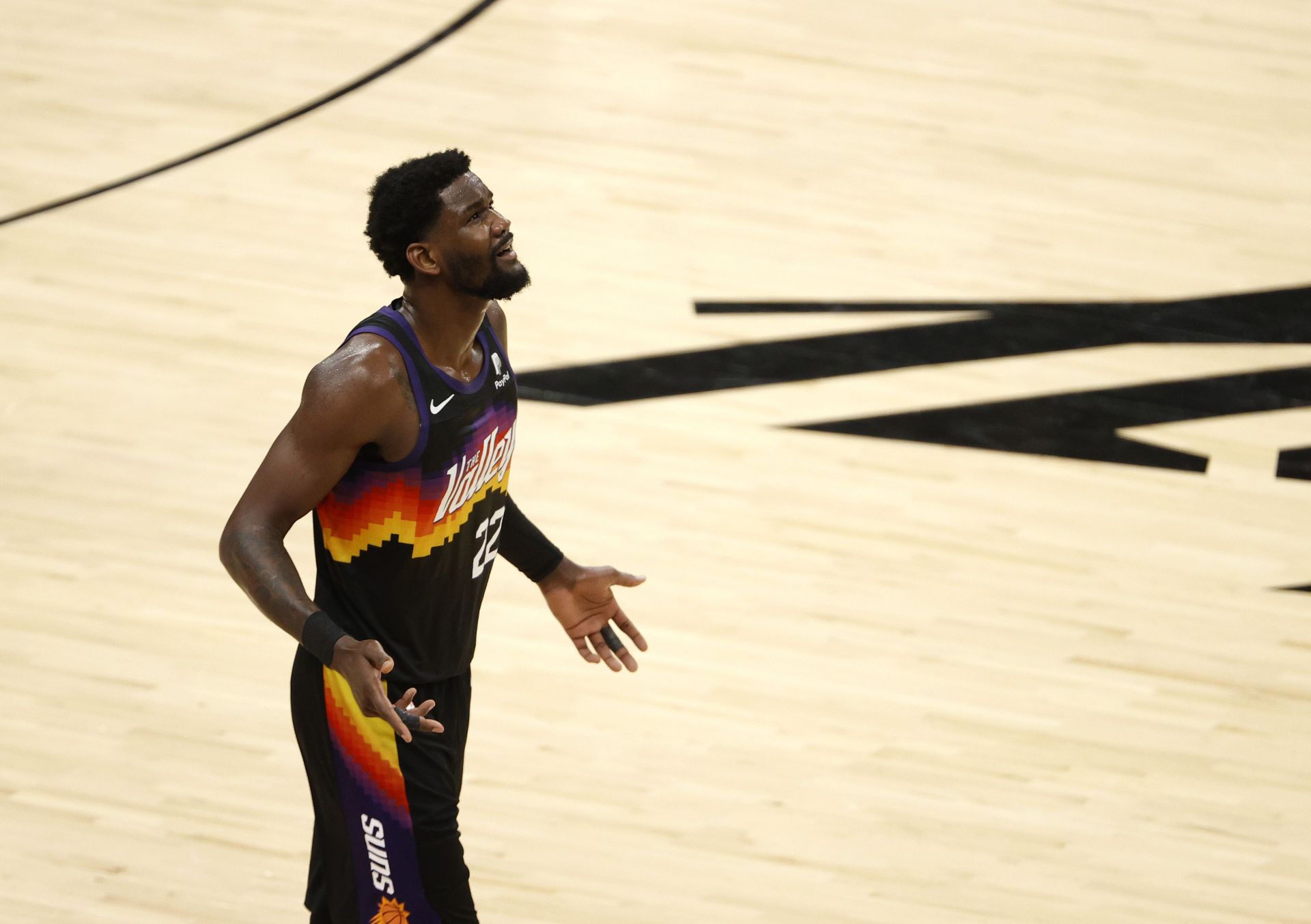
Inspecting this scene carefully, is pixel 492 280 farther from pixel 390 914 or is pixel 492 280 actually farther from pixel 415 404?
pixel 390 914

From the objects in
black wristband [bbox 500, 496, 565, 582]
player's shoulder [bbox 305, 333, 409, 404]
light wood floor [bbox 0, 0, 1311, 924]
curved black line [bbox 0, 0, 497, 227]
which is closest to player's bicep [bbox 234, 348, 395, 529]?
player's shoulder [bbox 305, 333, 409, 404]

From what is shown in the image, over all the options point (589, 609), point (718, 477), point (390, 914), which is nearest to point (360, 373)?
point (589, 609)

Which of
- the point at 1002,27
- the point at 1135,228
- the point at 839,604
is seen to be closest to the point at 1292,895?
the point at 839,604

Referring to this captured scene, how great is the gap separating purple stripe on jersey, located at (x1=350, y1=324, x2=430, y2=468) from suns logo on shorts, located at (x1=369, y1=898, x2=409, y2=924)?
0.66 m

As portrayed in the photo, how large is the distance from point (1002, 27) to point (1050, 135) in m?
1.06

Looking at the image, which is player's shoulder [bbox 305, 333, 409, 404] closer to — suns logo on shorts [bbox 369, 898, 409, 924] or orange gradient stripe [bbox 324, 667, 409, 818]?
orange gradient stripe [bbox 324, 667, 409, 818]

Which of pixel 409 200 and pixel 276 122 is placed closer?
pixel 409 200

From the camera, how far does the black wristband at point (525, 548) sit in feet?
9.65

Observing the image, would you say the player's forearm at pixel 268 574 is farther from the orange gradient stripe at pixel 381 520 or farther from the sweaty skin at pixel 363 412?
the orange gradient stripe at pixel 381 520

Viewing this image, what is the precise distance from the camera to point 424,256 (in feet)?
8.37

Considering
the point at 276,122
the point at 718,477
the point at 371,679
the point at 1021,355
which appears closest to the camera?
the point at 371,679

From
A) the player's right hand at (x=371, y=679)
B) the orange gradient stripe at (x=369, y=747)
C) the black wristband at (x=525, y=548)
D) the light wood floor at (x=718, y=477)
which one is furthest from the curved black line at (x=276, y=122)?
the player's right hand at (x=371, y=679)

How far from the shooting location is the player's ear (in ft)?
8.35

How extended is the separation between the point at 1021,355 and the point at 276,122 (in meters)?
2.99
